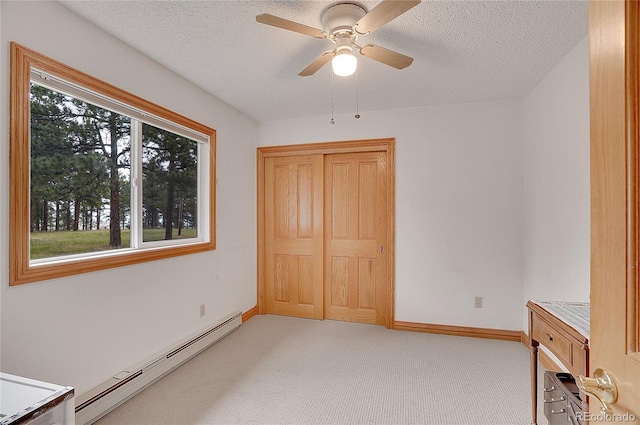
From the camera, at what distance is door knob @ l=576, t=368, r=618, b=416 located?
601mm

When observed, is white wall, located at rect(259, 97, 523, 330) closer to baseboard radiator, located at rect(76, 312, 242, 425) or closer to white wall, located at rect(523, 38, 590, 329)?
white wall, located at rect(523, 38, 590, 329)

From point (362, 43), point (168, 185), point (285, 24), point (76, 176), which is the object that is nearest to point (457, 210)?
point (362, 43)

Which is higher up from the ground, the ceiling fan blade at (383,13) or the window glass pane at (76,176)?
the ceiling fan blade at (383,13)

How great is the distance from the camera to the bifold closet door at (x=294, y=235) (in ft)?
12.5

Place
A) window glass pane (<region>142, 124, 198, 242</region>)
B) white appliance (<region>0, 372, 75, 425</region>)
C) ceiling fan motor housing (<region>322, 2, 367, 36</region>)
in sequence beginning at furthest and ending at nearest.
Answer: window glass pane (<region>142, 124, 198, 242</region>) < ceiling fan motor housing (<region>322, 2, 367, 36</region>) < white appliance (<region>0, 372, 75, 425</region>)

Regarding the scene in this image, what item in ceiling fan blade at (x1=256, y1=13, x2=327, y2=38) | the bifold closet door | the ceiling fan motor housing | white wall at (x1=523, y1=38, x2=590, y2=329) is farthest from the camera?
the bifold closet door

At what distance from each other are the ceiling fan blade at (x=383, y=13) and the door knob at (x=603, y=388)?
1.48 m

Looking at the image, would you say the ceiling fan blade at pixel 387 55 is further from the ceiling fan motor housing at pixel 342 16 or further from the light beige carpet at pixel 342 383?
the light beige carpet at pixel 342 383

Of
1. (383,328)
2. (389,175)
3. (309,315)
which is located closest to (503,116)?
(389,175)

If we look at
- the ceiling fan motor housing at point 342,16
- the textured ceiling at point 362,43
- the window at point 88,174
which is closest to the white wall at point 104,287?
the window at point 88,174

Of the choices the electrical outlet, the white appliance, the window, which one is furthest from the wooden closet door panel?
the white appliance

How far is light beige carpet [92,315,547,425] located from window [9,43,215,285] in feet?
3.25

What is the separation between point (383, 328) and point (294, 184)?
2004 millimetres

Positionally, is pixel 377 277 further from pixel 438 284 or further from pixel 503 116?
pixel 503 116
